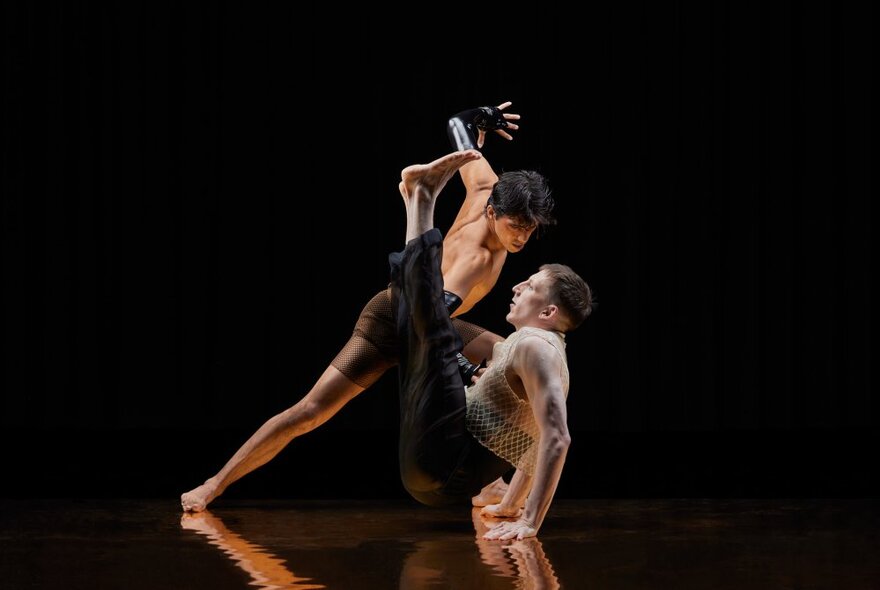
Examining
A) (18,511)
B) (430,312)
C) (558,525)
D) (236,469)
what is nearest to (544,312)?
(430,312)

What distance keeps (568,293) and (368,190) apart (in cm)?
314

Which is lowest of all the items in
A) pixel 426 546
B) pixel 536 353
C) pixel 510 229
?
pixel 426 546

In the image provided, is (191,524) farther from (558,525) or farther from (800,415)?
(800,415)

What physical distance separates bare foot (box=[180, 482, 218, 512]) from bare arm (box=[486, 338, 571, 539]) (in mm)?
898

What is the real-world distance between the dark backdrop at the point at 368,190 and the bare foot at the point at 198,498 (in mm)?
2515

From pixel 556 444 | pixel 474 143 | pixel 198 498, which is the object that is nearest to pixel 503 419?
pixel 556 444

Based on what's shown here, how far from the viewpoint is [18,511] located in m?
2.85

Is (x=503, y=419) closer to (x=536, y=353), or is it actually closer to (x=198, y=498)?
(x=536, y=353)

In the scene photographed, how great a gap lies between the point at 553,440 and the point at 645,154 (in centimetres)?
351

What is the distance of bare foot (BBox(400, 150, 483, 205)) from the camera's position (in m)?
2.62

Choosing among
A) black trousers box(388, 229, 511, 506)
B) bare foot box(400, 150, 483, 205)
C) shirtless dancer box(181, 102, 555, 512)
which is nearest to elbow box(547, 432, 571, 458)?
black trousers box(388, 229, 511, 506)

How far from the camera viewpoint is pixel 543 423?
233cm

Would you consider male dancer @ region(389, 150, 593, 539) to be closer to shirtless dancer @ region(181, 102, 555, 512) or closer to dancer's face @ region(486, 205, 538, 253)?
shirtless dancer @ region(181, 102, 555, 512)

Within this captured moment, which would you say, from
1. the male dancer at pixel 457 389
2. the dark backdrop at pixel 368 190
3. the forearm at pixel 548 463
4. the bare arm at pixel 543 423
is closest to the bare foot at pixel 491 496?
the male dancer at pixel 457 389
